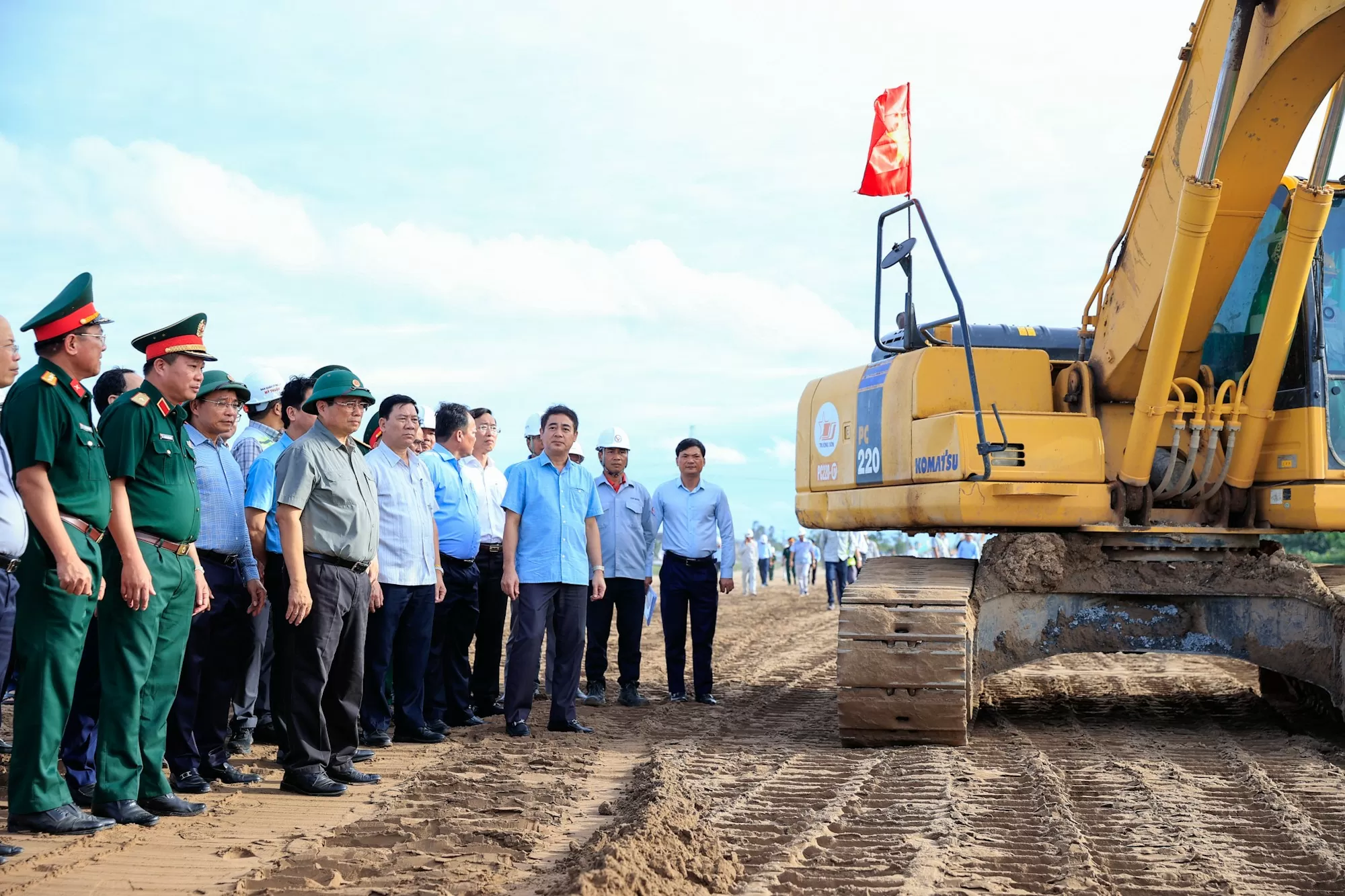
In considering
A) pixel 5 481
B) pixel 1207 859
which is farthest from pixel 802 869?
pixel 5 481

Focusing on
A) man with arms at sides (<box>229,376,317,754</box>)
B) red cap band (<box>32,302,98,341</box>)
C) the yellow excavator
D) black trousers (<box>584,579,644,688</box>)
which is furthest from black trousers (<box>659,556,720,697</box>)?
red cap band (<box>32,302,98,341</box>)

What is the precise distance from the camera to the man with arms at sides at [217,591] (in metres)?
5.93

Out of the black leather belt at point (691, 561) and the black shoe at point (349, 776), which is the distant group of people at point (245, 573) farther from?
the black leather belt at point (691, 561)

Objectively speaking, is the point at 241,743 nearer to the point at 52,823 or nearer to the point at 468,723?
the point at 468,723

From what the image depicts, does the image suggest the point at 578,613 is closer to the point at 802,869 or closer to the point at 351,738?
the point at 351,738

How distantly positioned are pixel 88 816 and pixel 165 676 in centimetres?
67

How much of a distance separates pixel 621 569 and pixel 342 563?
4001 millimetres

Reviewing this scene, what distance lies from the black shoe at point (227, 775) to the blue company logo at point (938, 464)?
3.95 metres

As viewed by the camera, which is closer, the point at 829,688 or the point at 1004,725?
the point at 1004,725

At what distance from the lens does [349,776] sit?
5855 millimetres

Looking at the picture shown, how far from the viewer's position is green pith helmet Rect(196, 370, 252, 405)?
594cm

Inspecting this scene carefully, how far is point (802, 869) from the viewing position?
4277 mm

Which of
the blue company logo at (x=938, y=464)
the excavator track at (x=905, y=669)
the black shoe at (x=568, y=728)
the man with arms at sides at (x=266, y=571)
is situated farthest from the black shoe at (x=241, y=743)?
the blue company logo at (x=938, y=464)

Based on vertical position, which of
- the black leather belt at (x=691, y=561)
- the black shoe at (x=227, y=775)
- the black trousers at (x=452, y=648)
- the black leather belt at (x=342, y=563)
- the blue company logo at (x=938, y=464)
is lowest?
the black shoe at (x=227, y=775)
